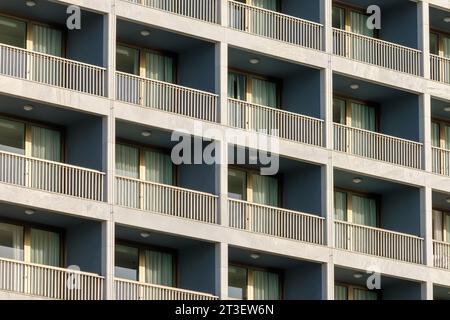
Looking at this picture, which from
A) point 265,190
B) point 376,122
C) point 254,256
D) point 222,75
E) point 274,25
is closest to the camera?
point 254,256

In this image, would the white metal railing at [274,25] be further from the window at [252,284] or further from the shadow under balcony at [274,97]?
the window at [252,284]

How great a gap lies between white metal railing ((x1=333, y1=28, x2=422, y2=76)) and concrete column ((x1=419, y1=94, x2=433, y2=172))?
1212mm

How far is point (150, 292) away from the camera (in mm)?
80000

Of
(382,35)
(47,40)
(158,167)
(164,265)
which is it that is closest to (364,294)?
(164,265)

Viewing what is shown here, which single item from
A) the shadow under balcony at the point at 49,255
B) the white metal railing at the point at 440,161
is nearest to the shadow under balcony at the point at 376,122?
the white metal railing at the point at 440,161

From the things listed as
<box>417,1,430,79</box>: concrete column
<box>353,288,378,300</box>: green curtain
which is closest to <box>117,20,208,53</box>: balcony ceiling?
<box>417,1,430,79</box>: concrete column

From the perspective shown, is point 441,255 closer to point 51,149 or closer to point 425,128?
point 425,128

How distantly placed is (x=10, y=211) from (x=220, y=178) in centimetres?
905

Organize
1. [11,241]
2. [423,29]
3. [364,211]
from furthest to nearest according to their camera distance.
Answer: [423,29]
[364,211]
[11,241]

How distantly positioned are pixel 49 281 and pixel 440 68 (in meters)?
22.8

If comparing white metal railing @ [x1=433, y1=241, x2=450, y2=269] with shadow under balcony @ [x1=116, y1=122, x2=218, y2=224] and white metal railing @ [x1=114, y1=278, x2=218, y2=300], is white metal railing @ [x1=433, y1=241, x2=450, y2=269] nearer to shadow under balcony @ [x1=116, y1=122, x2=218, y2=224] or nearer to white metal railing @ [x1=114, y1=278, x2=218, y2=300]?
shadow under balcony @ [x1=116, y1=122, x2=218, y2=224]

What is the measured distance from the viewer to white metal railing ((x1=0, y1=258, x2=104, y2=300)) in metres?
76.2

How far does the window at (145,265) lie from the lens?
266 feet
